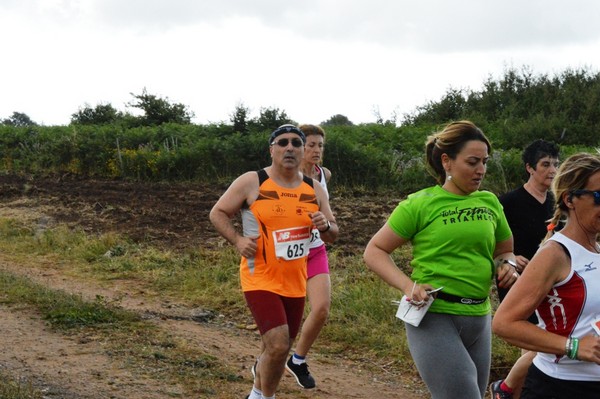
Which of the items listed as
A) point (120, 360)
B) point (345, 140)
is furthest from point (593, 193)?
point (345, 140)

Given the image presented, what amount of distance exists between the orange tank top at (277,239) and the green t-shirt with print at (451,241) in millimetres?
1318

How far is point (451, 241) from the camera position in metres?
4.11

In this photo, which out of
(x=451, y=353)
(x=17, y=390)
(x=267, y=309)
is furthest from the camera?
Answer: (x=17, y=390)

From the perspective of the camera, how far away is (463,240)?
4.12 meters

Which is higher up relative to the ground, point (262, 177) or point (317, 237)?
point (262, 177)

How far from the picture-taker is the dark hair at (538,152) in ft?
19.8

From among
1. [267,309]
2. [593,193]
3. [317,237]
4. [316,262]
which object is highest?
[593,193]

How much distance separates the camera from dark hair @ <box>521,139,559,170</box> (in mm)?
6039

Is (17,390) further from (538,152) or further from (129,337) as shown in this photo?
(538,152)

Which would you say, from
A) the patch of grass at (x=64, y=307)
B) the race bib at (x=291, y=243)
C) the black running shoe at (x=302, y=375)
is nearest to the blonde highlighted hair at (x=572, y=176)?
the race bib at (x=291, y=243)

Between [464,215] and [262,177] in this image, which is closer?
[464,215]

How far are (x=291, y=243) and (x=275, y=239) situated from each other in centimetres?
11

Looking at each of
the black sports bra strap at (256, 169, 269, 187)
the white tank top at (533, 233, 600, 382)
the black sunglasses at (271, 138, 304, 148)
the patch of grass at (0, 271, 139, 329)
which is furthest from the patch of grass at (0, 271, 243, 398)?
the white tank top at (533, 233, 600, 382)

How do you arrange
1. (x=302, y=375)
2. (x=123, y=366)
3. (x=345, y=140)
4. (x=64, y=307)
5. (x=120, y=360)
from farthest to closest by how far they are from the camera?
1. (x=345, y=140)
2. (x=64, y=307)
3. (x=120, y=360)
4. (x=123, y=366)
5. (x=302, y=375)
